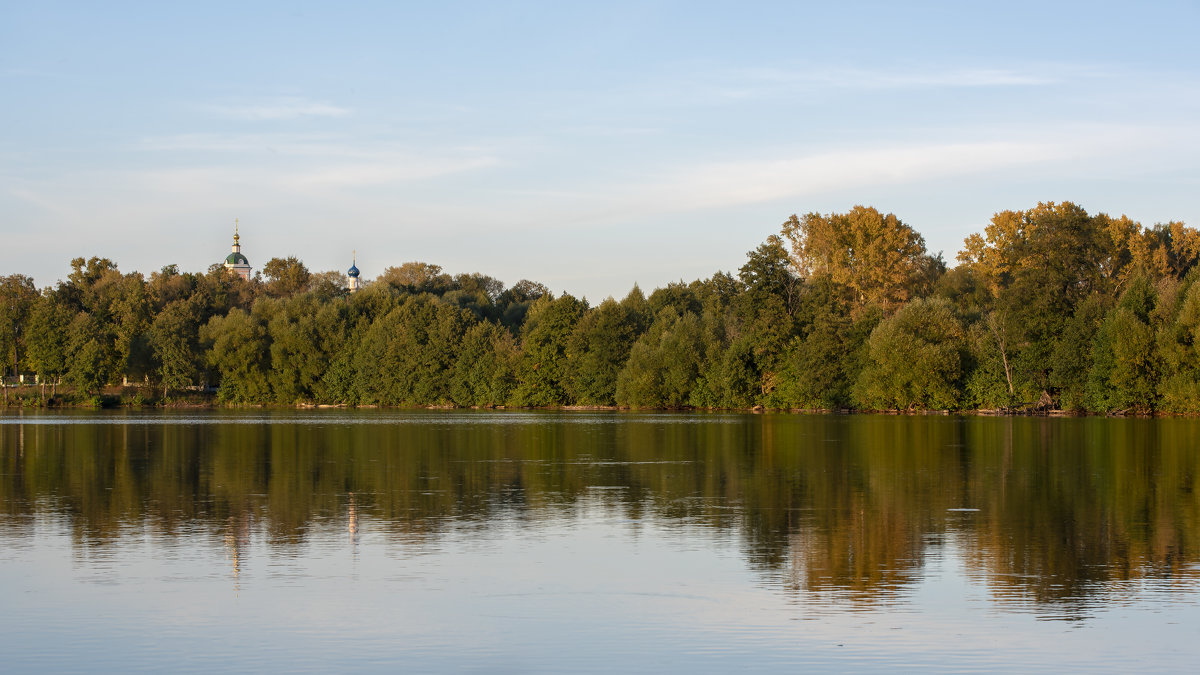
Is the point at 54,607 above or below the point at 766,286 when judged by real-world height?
below

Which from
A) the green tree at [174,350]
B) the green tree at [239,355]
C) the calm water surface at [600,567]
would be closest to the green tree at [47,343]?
the green tree at [174,350]

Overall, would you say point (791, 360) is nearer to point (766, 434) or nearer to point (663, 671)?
point (766, 434)

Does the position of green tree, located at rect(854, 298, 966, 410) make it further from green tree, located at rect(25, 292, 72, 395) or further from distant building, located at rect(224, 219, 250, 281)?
distant building, located at rect(224, 219, 250, 281)

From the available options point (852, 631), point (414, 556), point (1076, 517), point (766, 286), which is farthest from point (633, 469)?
point (766, 286)

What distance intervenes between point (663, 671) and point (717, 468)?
20.3 metres

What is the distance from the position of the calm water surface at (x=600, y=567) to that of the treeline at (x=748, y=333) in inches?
1695

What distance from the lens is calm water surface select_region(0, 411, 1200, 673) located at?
10641mm

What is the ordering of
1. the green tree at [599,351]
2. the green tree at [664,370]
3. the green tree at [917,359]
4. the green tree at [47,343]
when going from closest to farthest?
the green tree at [917,359], the green tree at [664,370], the green tree at [599,351], the green tree at [47,343]

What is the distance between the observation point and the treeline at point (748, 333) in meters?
70.8

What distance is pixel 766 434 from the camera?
48.5 metres

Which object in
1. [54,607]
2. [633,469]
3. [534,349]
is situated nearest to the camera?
[54,607]

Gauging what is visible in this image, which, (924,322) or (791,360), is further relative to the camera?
(791,360)

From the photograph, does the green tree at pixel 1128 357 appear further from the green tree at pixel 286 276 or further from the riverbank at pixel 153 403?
the green tree at pixel 286 276

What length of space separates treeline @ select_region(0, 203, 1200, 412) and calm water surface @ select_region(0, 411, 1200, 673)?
43.0 metres
